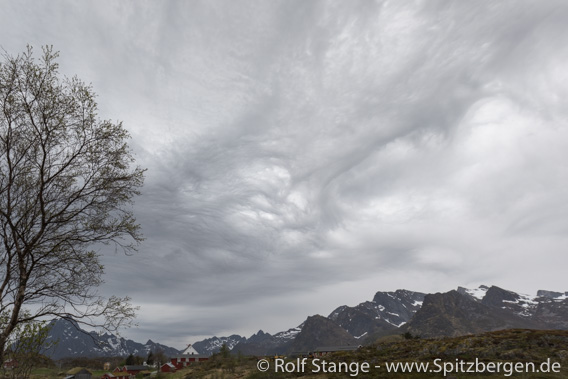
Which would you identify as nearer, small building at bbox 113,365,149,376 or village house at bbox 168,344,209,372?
small building at bbox 113,365,149,376

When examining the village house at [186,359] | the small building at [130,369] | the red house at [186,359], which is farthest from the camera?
the red house at [186,359]

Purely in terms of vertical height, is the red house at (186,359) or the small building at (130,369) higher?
the red house at (186,359)

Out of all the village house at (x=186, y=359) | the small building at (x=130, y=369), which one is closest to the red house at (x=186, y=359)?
the village house at (x=186, y=359)

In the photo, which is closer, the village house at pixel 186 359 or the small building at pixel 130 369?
the small building at pixel 130 369

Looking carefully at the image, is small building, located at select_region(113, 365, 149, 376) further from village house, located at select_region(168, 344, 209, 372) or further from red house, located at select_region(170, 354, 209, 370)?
village house, located at select_region(168, 344, 209, 372)

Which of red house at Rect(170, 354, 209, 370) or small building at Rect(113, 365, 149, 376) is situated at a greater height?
red house at Rect(170, 354, 209, 370)

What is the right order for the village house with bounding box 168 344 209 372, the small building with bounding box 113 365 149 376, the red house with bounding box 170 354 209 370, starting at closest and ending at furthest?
the small building with bounding box 113 365 149 376 < the village house with bounding box 168 344 209 372 < the red house with bounding box 170 354 209 370

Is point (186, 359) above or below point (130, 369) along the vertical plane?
above

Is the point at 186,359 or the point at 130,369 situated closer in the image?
the point at 130,369

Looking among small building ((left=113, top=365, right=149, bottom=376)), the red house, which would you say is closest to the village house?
the red house

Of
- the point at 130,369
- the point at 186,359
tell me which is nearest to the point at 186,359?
the point at 186,359

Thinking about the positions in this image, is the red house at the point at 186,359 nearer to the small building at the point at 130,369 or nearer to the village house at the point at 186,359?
the village house at the point at 186,359

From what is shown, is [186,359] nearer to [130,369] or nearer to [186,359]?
[186,359]

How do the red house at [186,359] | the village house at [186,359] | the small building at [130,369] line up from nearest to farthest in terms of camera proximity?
1. the small building at [130,369]
2. the village house at [186,359]
3. the red house at [186,359]
